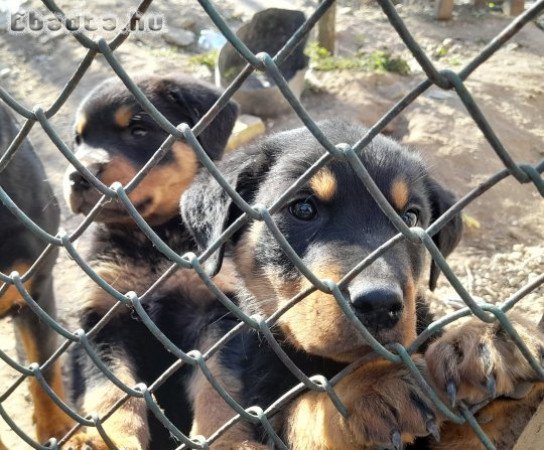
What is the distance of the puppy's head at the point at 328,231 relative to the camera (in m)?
1.83

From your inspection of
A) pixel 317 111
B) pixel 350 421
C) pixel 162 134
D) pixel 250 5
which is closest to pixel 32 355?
pixel 162 134

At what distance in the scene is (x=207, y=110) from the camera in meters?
3.98

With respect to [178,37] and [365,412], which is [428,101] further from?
[365,412]

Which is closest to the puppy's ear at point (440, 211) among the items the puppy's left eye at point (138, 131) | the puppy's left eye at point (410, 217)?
the puppy's left eye at point (410, 217)

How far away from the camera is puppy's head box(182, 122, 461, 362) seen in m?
1.83

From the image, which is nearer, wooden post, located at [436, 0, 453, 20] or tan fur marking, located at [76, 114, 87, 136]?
tan fur marking, located at [76, 114, 87, 136]

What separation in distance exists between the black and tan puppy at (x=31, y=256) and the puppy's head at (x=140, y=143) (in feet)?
0.97

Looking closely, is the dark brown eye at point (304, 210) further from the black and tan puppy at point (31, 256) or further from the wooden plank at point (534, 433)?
the black and tan puppy at point (31, 256)

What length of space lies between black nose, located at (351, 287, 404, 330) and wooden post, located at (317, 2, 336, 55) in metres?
6.41

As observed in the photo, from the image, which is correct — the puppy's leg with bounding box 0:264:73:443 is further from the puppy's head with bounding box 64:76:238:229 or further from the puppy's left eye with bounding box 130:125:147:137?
the puppy's left eye with bounding box 130:125:147:137

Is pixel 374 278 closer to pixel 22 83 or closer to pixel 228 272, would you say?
pixel 228 272

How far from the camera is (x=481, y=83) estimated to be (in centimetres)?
698

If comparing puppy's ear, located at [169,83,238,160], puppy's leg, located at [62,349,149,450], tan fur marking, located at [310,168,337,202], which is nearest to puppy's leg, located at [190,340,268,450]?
puppy's leg, located at [62,349,149,450]

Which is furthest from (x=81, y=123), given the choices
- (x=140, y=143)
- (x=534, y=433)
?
(x=534, y=433)
